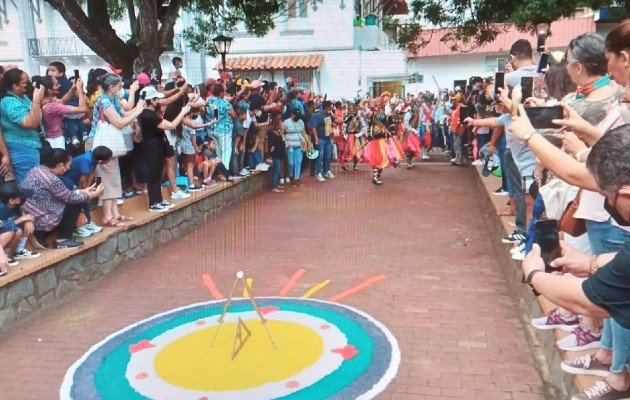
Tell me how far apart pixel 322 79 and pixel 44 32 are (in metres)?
11.6

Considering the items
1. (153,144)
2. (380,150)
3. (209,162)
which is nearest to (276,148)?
(209,162)

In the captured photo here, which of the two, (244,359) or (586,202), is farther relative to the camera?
(244,359)

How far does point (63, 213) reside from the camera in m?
5.81

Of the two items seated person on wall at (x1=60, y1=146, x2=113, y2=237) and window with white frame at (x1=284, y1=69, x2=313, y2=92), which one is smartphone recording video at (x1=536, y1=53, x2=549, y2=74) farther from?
window with white frame at (x1=284, y1=69, x2=313, y2=92)

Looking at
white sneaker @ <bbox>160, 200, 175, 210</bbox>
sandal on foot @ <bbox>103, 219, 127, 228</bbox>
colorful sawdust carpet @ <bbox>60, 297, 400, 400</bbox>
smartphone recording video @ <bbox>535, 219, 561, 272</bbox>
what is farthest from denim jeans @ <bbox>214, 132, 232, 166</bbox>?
smartphone recording video @ <bbox>535, 219, 561, 272</bbox>

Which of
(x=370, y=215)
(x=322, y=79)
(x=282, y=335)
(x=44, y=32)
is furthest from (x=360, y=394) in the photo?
(x=44, y=32)

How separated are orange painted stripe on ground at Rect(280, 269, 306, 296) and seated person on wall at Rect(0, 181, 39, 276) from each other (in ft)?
7.82

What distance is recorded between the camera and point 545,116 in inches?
117

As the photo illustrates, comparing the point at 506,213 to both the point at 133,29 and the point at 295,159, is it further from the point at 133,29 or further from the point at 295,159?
the point at 133,29

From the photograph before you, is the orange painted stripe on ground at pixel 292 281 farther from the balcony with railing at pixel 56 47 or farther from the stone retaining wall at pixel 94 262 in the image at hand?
the balcony with railing at pixel 56 47

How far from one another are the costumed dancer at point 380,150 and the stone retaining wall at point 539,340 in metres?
5.41

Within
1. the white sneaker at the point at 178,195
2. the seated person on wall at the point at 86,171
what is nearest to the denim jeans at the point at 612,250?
the seated person on wall at the point at 86,171

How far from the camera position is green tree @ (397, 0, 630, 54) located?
32.1 feet

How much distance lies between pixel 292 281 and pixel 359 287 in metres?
0.71
